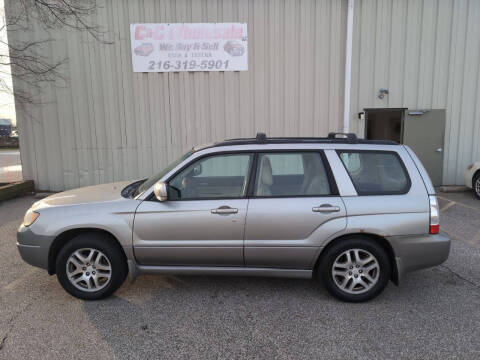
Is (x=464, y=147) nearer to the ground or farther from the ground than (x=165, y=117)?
nearer to the ground

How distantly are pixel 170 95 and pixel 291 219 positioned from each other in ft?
21.8

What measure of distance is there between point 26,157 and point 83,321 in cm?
779

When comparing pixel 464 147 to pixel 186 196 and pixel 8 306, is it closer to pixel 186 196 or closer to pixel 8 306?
pixel 186 196

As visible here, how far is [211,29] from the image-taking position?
8336 millimetres

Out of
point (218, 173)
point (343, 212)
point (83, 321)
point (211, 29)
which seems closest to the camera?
point (83, 321)

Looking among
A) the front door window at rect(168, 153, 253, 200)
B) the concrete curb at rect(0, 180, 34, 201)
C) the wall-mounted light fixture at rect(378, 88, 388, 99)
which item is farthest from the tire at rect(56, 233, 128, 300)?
the wall-mounted light fixture at rect(378, 88, 388, 99)

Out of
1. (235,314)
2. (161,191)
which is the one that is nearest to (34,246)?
(161,191)

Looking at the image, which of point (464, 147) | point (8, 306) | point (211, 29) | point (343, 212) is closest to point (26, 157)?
point (211, 29)

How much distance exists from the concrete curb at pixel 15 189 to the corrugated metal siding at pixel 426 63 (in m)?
9.40

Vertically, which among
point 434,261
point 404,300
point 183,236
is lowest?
point 404,300

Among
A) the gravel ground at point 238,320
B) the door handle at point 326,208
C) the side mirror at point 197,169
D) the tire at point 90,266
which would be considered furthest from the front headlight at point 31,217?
the door handle at point 326,208

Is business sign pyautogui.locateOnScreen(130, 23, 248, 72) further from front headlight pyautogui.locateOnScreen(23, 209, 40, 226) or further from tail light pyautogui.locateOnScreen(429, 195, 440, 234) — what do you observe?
tail light pyautogui.locateOnScreen(429, 195, 440, 234)

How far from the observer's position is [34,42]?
8461 mm

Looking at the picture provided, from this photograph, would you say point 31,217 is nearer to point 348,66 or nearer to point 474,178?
point 348,66
